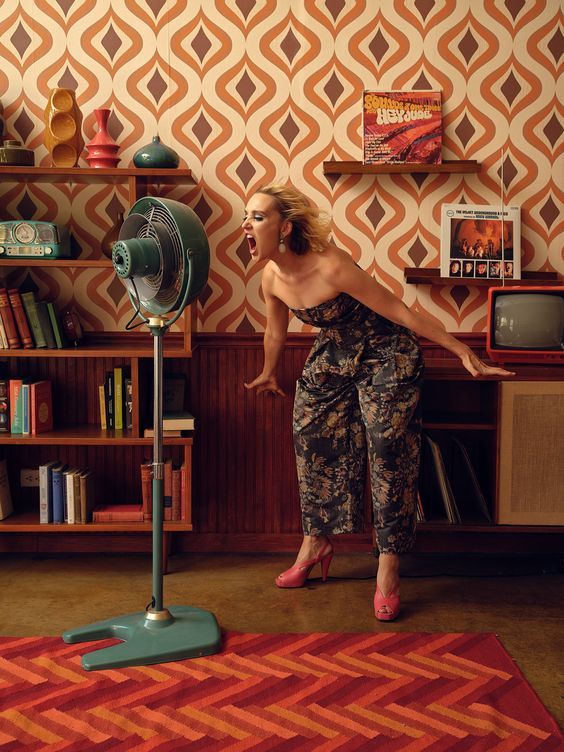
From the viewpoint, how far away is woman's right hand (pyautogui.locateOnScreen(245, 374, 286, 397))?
9.75ft

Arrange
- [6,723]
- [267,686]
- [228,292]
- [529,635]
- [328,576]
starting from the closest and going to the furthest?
[6,723], [267,686], [529,635], [328,576], [228,292]

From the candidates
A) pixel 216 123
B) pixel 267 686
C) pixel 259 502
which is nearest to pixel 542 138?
pixel 216 123

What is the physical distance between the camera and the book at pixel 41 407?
2.93 meters

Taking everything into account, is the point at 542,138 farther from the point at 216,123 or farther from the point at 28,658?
the point at 28,658

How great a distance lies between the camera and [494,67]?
10.1ft

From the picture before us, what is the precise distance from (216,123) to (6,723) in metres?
2.23

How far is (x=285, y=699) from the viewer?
2.03 metres

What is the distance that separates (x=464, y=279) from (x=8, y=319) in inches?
68.6

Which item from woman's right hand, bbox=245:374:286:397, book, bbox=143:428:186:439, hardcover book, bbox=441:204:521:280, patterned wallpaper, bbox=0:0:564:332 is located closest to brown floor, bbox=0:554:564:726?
book, bbox=143:428:186:439

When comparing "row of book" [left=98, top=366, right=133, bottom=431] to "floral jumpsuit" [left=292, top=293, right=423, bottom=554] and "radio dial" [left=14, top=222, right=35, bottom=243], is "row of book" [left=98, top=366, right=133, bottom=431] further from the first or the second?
"floral jumpsuit" [left=292, top=293, right=423, bottom=554]

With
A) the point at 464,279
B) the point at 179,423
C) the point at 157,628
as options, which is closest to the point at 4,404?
the point at 179,423

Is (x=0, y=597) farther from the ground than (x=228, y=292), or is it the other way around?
(x=228, y=292)

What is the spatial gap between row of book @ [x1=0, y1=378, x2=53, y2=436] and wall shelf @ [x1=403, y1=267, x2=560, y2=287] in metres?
1.49

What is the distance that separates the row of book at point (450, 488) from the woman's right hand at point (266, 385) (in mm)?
596
